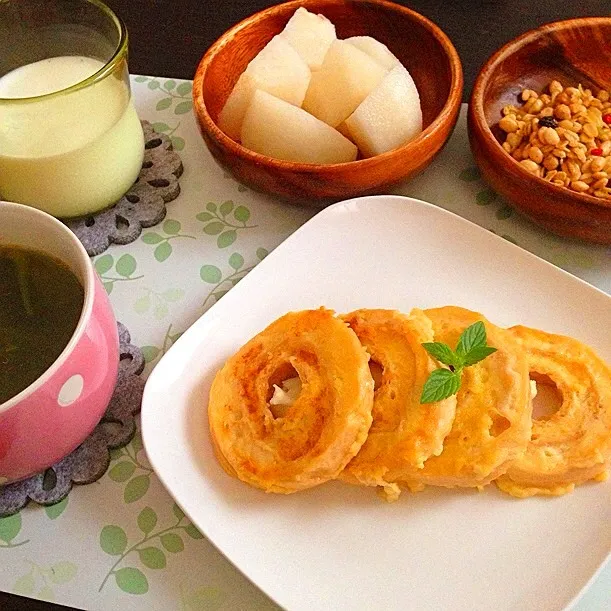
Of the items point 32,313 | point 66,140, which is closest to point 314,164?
point 66,140

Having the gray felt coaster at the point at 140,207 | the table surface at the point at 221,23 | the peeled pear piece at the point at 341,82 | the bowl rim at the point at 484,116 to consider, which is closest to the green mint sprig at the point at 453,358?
the bowl rim at the point at 484,116

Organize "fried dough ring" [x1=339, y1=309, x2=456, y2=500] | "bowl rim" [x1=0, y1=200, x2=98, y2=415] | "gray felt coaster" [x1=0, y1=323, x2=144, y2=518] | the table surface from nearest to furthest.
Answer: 1. "bowl rim" [x1=0, y1=200, x2=98, y2=415]
2. "fried dough ring" [x1=339, y1=309, x2=456, y2=500]
3. "gray felt coaster" [x1=0, y1=323, x2=144, y2=518]
4. the table surface

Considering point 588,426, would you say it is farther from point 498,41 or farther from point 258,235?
point 498,41

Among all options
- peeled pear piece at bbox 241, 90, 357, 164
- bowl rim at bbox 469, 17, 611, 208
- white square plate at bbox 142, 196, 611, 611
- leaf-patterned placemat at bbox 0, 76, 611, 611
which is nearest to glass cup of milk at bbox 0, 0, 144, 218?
leaf-patterned placemat at bbox 0, 76, 611, 611

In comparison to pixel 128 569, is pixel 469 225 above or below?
above

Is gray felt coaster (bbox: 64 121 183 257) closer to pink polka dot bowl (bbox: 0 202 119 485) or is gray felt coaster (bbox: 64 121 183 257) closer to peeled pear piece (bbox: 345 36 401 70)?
pink polka dot bowl (bbox: 0 202 119 485)

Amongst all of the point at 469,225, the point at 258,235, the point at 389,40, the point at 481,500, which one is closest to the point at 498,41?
the point at 389,40

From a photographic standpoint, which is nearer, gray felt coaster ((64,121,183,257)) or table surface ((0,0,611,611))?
gray felt coaster ((64,121,183,257))

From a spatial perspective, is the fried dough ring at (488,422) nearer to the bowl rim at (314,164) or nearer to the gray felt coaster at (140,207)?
the bowl rim at (314,164)
